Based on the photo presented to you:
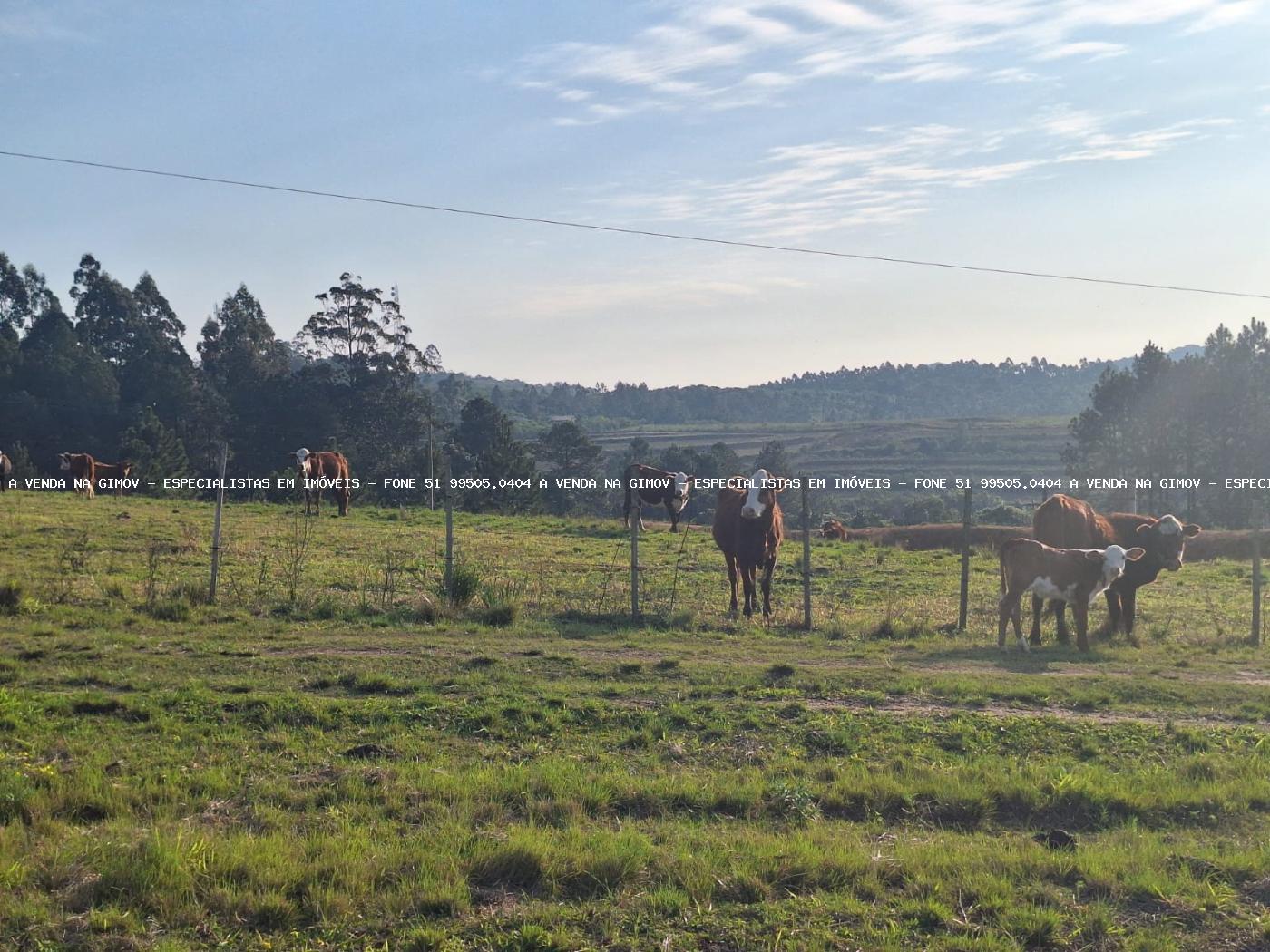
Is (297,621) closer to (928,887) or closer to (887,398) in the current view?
(928,887)

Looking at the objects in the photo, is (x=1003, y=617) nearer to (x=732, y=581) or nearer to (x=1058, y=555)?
(x=1058, y=555)

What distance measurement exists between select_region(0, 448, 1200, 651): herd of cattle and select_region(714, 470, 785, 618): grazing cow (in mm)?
15

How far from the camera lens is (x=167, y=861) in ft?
21.6

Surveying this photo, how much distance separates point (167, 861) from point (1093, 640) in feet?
44.3

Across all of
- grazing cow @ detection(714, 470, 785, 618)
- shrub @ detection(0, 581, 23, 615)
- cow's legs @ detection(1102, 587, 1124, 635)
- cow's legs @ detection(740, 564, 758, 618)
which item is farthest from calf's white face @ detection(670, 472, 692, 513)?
shrub @ detection(0, 581, 23, 615)

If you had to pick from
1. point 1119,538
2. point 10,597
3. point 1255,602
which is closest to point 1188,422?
point 1119,538

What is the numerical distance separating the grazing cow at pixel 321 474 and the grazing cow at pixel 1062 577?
1905 cm

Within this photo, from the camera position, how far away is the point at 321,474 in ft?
102

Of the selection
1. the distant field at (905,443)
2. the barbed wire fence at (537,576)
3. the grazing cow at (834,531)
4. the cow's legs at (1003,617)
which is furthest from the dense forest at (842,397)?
the cow's legs at (1003,617)

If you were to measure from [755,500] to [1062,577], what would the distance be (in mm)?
4957

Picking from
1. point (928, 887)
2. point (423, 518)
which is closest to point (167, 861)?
point (928, 887)

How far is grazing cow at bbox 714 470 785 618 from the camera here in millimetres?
18312

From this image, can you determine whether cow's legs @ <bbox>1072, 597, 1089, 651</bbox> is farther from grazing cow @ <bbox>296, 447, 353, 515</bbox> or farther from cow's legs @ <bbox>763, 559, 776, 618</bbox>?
grazing cow @ <bbox>296, 447, 353, 515</bbox>

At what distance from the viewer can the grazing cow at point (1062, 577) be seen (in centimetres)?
1562
